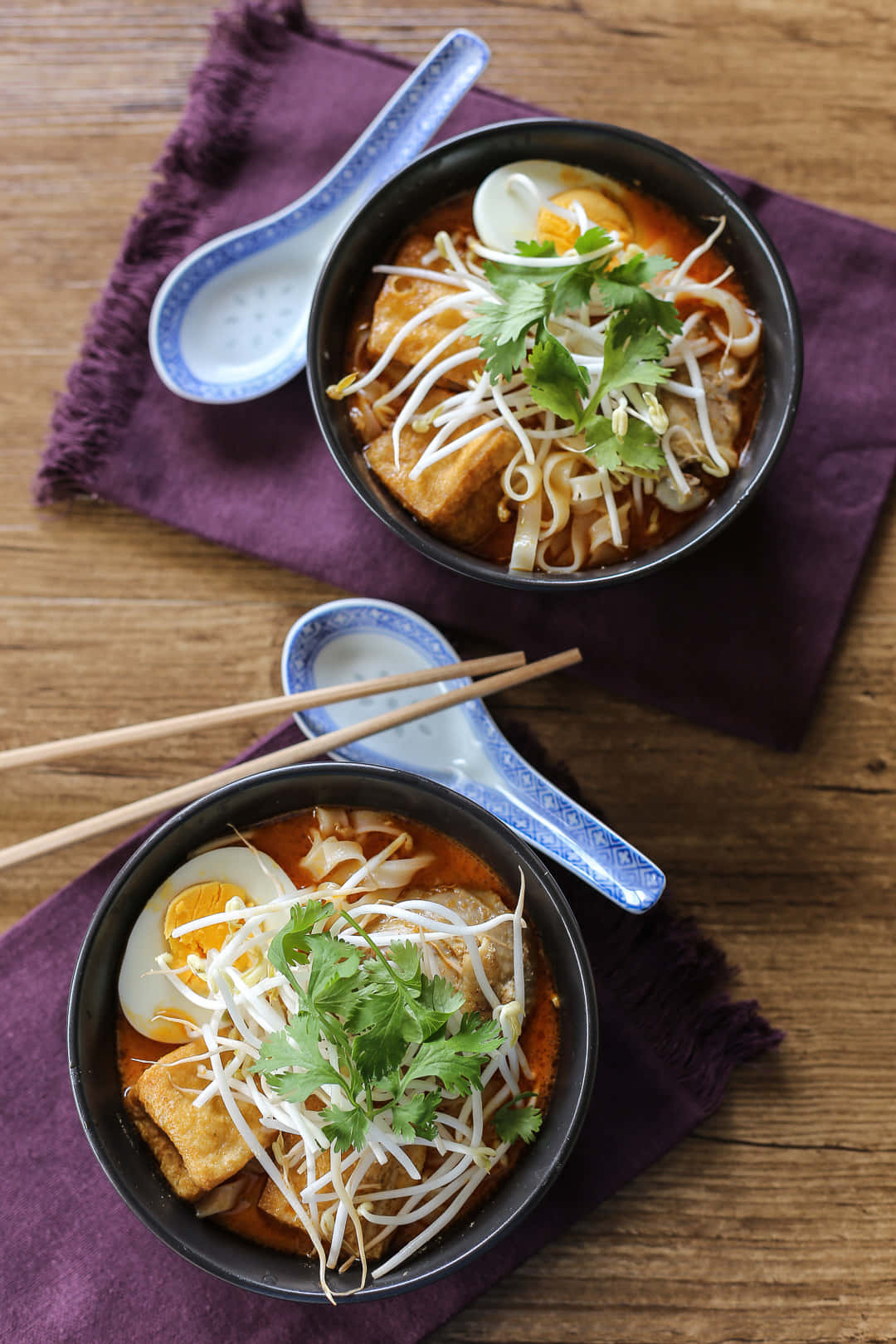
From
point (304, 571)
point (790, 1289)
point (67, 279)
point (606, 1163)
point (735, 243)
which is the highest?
point (735, 243)

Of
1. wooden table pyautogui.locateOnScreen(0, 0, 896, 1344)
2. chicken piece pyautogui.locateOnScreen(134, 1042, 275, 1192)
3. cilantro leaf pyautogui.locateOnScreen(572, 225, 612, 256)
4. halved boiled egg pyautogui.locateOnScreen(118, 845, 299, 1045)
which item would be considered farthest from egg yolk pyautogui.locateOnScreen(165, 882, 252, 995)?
cilantro leaf pyautogui.locateOnScreen(572, 225, 612, 256)

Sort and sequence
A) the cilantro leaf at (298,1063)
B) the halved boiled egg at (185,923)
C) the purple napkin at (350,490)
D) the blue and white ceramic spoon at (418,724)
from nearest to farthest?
1. the cilantro leaf at (298,1063)
2. the halved boiled egg at (185,923)
3. the blue and white ceramic spoon at (418,724)
4. the purple napkin at (350,490)

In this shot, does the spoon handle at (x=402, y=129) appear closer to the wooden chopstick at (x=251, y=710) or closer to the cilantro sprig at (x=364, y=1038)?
the wooden chopstick at (x=251, y=710)

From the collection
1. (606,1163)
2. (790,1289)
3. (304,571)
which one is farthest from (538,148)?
(790,1289)

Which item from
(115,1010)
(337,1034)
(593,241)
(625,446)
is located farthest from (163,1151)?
(593,241)

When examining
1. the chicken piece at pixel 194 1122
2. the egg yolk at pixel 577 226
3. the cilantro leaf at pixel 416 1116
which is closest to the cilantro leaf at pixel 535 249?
the egg yolk at pixel 577 226

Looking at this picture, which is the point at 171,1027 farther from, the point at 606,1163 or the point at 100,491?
the point at 100,491
